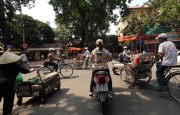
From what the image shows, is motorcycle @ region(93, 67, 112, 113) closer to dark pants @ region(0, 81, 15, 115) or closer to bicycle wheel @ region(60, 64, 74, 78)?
dark pants @ region(0, 81, 15, 115)

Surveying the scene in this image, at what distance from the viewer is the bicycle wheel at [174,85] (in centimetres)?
599

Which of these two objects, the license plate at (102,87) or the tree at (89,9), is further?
the tree at (89,9)

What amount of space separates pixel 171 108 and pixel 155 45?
23779mm

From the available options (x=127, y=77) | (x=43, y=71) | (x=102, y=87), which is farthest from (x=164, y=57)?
(x=43, y=71)

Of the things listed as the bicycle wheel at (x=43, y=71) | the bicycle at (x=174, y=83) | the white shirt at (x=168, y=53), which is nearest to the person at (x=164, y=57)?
the white shirt at (x=168, y=53)

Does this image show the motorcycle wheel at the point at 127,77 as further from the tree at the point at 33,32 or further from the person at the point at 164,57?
the tree at the point at 33,32

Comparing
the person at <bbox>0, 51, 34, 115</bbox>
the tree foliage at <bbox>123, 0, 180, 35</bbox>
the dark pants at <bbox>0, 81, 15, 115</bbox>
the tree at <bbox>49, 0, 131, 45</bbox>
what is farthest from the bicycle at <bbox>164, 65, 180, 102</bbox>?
the tree at <bbox>49, 0, 131, 45</bbox>

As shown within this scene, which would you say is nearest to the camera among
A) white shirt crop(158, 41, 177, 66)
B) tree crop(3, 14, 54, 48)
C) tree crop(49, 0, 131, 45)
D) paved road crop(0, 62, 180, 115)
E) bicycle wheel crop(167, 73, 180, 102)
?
paved road crop(0, 62, 180, 115)

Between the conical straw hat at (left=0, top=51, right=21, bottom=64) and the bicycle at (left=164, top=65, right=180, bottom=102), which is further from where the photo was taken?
the bicycle at (left=164, top=65, right=180, bottom=102)

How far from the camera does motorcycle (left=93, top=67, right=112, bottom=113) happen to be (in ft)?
17.3

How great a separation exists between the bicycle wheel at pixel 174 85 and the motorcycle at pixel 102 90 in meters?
1.83

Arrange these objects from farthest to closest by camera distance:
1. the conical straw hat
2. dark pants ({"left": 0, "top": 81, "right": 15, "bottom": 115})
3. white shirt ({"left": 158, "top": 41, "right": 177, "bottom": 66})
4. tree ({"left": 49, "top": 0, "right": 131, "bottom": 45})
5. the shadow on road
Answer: tree ({"left": 49, "top": 0, "right": 131, "bottom": 45}), the shadow on road, white shirt ({"left": 158, "top": 41, "right": 177, "bottom": 66}), the conical straw hat, dark pants ({"left": 0, "top": 81, "right": 15, "bottom": 115})

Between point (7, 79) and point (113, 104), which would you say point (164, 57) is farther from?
point (7, 79)

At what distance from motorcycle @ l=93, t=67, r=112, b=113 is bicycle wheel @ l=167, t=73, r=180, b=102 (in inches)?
72.0
